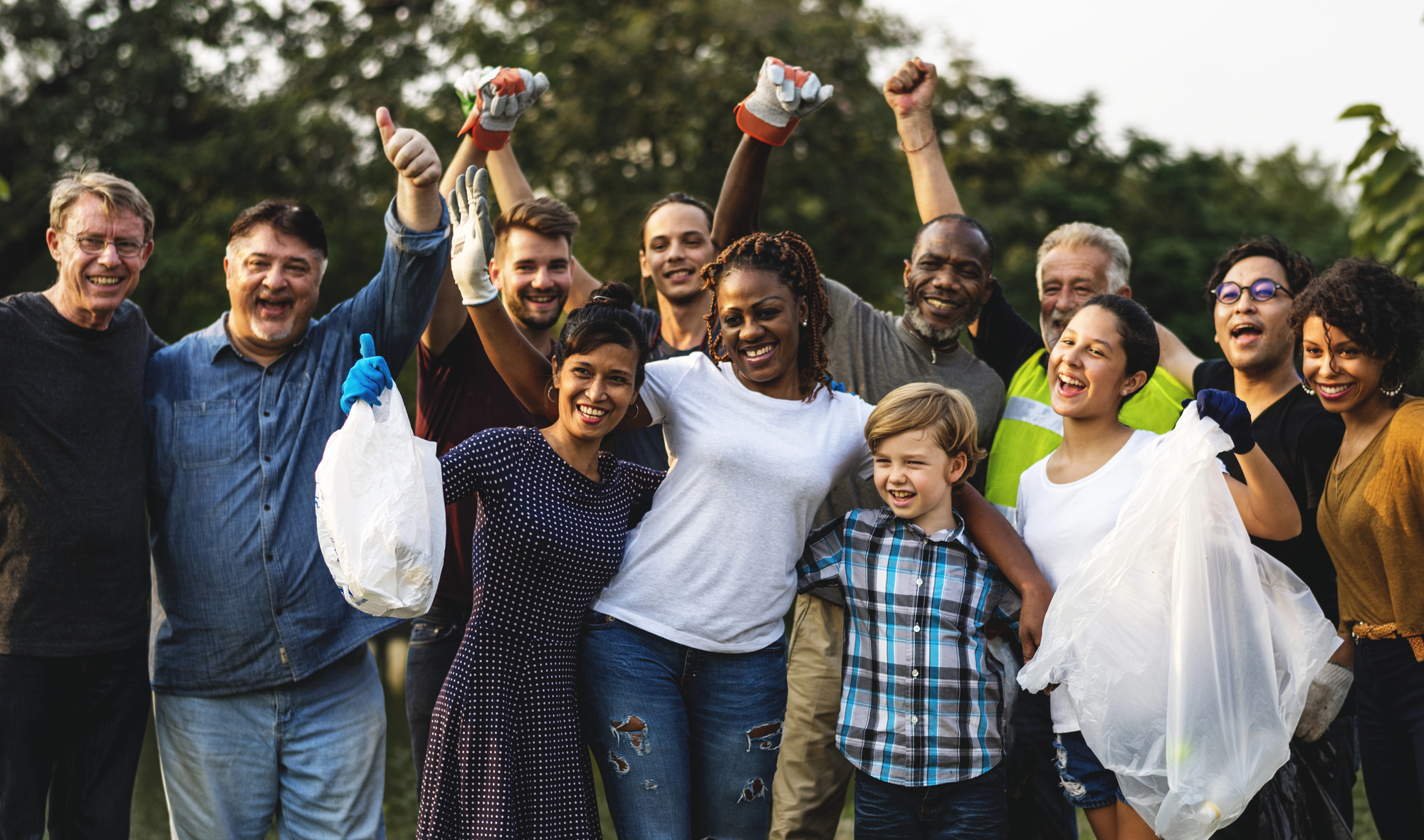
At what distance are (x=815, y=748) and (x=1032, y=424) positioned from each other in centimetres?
129

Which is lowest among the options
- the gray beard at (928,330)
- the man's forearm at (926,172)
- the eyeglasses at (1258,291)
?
the gray beard at (928,330)

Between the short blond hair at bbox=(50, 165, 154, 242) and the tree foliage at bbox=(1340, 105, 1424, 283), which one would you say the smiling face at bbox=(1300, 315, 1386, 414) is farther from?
the short blond hair at bbox=(50, 165, 154, 242)

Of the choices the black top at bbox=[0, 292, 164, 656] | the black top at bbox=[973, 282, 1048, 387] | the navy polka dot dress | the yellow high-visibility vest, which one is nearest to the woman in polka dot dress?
the navy polka dot dress

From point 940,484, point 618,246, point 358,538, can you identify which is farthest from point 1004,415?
point 618,246

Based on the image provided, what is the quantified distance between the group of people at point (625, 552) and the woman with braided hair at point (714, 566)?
1cm

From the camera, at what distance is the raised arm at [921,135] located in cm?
423

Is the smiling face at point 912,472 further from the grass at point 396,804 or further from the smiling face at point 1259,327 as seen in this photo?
the grass at point 396,804

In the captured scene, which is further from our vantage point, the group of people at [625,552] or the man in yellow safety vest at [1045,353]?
the man in yellow safety vest at [1045,353]

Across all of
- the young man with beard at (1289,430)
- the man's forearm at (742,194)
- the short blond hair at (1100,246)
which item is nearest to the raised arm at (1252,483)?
the young man with beard at (1289,430)

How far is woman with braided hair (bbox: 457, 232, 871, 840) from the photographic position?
2928 millimetres

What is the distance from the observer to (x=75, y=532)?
3.16 meters

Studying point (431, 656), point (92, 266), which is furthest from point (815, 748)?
point (92, 266)

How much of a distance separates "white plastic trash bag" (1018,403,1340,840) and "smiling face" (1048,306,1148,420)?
232 millimetres

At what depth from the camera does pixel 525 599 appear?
2881mm
